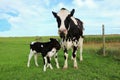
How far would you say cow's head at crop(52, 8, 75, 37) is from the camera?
541 inches

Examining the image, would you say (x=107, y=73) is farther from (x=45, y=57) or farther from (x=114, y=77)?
(x=45, y=57)

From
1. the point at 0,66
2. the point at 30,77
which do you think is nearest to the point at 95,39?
the point at 0,66

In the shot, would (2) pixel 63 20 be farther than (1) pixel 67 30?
No

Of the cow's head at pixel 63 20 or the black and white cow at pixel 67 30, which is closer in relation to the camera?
the cow's head at pixel 63 20

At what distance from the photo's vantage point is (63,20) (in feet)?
46.3

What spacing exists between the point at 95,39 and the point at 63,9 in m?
28.9

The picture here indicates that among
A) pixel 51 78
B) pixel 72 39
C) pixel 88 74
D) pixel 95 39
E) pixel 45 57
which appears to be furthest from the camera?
pixel 95 39

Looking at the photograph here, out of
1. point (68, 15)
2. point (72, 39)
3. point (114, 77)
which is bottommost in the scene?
point (114, 77)

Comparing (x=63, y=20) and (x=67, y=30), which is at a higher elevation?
(x=63, y=20)

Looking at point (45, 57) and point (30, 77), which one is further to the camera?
point (45, 57)

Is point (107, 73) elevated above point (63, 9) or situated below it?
below

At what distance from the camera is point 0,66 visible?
637 inches

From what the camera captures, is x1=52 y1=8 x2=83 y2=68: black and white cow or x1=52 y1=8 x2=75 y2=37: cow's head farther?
x1=52 y1=8 x2=83 y2=68: black and white cow

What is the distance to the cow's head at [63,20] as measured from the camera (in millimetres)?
13734
